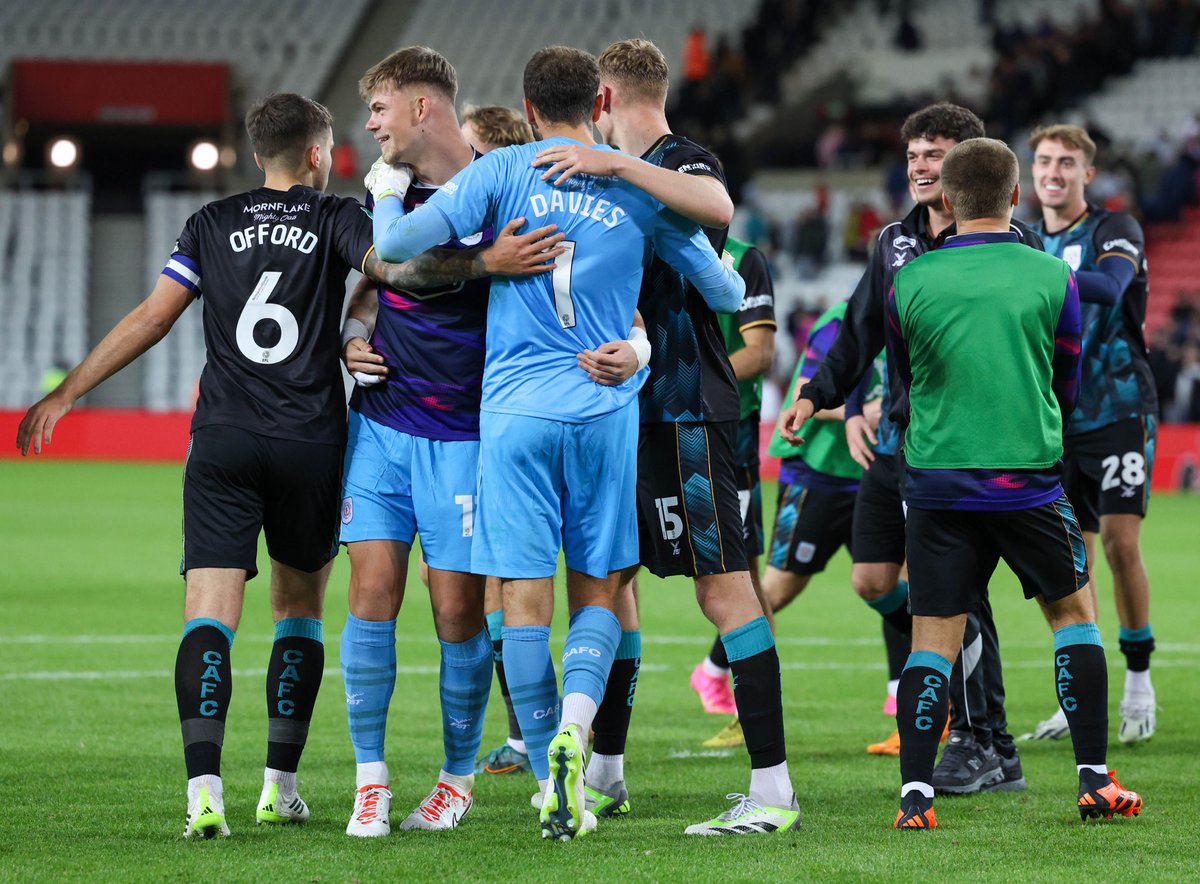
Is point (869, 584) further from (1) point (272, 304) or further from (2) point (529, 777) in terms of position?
(1) point (272, 304)

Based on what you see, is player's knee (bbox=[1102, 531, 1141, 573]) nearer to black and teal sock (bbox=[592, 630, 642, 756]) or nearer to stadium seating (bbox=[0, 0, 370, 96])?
black and teal sock (bbox=[592, 630, 642, 756])

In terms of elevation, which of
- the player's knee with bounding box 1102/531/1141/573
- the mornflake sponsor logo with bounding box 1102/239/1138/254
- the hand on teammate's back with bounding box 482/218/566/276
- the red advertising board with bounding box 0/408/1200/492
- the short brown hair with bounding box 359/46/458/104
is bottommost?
the player's knee with bounding box 1102/531/1141/573

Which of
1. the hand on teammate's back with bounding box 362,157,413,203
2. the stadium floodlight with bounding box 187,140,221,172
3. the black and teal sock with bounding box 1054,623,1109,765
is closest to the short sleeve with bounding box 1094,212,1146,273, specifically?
the black and teal sock with bounding box 1054,623,1109,765

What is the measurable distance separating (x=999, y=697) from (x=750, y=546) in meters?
1.48

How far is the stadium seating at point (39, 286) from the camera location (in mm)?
29828

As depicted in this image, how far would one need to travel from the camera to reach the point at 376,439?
4.99 meters

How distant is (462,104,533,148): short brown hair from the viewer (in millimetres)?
5996

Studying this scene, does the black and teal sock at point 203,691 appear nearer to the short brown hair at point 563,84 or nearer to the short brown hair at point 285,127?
the short brown hair at point 285,127

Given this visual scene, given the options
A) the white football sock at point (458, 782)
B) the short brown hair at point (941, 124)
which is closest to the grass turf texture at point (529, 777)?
the white football sock at point (458, 782)

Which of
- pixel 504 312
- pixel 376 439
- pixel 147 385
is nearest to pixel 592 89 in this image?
pixel 504 312

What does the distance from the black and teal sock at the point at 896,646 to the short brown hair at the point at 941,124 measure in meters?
2.05

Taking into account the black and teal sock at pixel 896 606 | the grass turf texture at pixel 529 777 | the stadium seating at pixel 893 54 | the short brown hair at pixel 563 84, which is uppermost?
the stadium seating at pixel 893 54

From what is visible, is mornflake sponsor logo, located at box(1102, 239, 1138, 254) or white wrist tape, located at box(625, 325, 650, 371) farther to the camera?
mornflake sponsor logo, located at box(1102, 239, 1138, 254)

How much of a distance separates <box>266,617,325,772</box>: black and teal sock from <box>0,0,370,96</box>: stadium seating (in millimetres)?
30478
